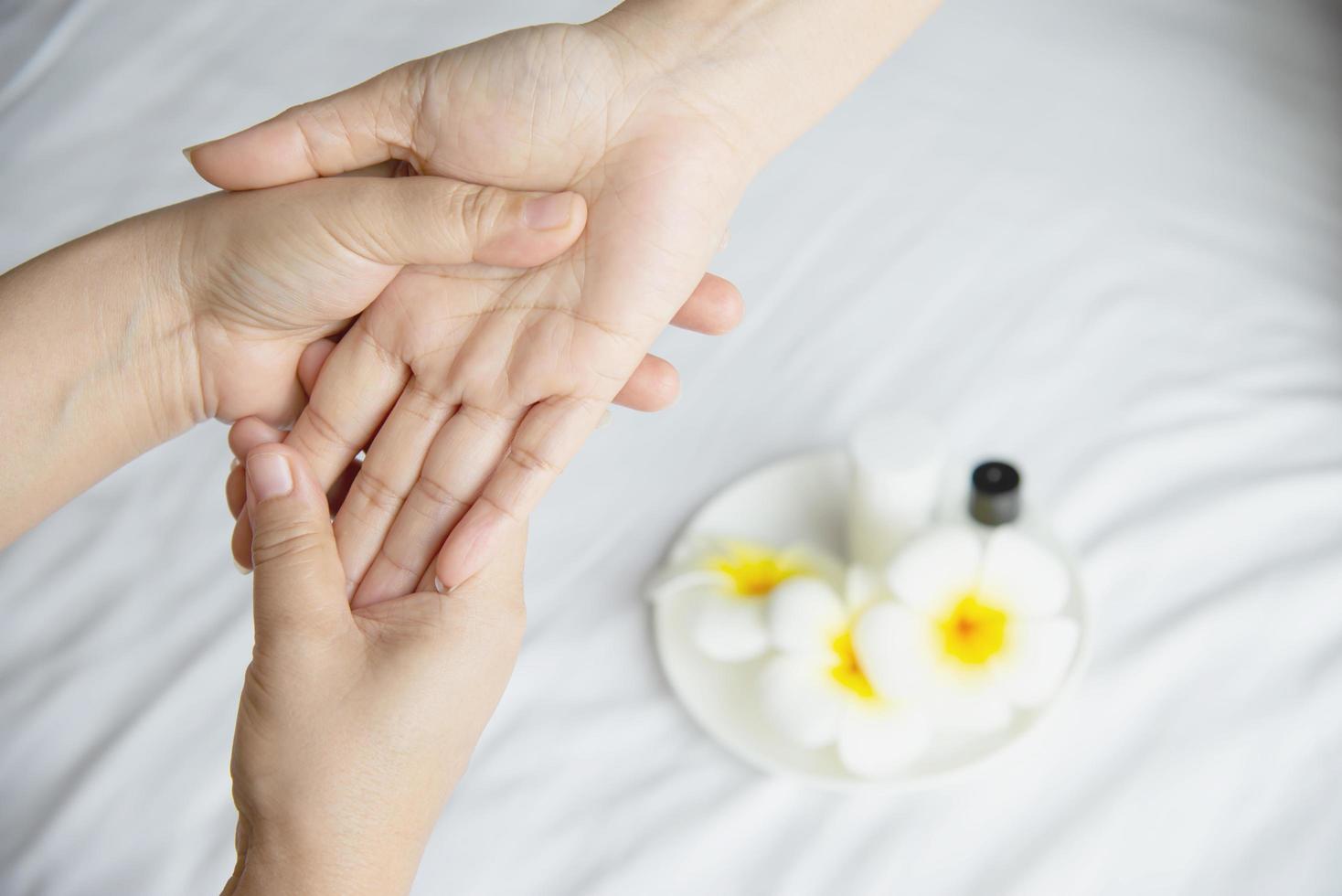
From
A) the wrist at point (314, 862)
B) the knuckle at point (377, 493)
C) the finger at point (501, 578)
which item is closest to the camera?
the wrist at point (314, 862)

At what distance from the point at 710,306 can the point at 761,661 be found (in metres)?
0.32

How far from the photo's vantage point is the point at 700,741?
1.02 meters

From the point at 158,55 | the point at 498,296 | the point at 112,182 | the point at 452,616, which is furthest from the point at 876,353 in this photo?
the point at 158,55

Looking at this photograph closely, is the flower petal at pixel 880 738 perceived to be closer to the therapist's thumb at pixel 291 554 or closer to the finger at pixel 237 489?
the therapist's thumb at pixel 291 554

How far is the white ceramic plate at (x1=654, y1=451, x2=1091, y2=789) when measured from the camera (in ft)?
3.14

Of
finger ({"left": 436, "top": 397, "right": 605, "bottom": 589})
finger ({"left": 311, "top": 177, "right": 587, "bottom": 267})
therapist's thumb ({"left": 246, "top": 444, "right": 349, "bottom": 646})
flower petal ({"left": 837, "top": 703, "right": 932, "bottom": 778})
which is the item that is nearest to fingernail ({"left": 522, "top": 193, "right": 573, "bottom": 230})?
finger ({"left": 311, "top": 177, "right": 587, "bottom": 267})

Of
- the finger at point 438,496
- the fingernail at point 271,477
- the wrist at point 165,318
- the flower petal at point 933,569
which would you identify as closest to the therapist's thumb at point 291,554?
the fingernail at point 271,477

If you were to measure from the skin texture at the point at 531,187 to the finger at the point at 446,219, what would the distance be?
0.16 ft

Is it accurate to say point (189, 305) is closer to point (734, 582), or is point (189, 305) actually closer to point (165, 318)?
point (165, 318)

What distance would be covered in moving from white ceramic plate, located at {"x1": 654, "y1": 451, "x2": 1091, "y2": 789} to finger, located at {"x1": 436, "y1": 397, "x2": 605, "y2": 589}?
226 millimetres

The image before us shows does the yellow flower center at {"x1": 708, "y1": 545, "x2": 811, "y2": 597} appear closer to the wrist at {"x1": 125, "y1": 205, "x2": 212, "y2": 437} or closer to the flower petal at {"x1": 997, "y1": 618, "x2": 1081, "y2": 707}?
the flower petal at {"x1": 997, "y1": 618, "x2": 1081, "y2": 707}

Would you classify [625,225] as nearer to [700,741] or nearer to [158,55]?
[700,741]

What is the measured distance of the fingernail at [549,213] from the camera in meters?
0.88

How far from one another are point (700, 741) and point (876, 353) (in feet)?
1.58
